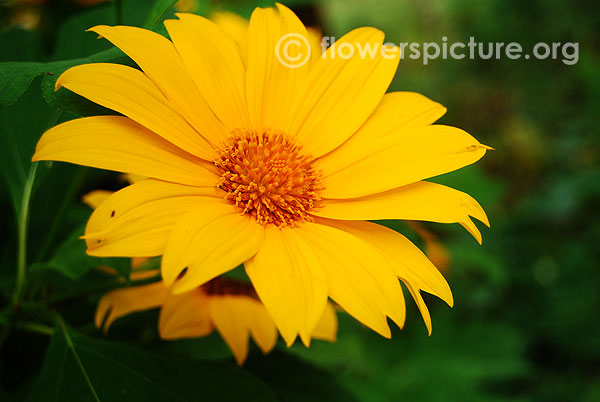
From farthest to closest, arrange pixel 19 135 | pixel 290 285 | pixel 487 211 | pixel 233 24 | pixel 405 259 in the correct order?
pixel 487 211 → pixel 233 24 → pixel 19 135 → pixel 405 259 → pixel 290 285

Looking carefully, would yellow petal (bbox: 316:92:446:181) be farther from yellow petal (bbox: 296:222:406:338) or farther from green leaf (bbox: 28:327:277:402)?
green leaf (bbox: 28:327:277:402)

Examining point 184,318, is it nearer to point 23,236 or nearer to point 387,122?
point 23,236

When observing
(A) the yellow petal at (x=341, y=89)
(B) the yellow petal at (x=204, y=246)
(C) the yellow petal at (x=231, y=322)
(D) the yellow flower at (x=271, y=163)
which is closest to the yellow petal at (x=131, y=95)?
(D) the yellow flower at (x=271, y=163)

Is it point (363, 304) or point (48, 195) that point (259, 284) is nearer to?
point (363, 304)

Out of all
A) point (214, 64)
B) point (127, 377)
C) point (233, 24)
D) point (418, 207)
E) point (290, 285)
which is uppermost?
point (233, 24)

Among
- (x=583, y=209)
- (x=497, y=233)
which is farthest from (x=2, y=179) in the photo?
(x=583, y=209)

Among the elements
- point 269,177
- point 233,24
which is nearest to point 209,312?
point 269,177

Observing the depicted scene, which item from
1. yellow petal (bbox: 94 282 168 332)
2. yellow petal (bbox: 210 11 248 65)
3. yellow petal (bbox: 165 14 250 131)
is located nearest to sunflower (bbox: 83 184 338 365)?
yellow petal (bbox: 94 282 168 332)
